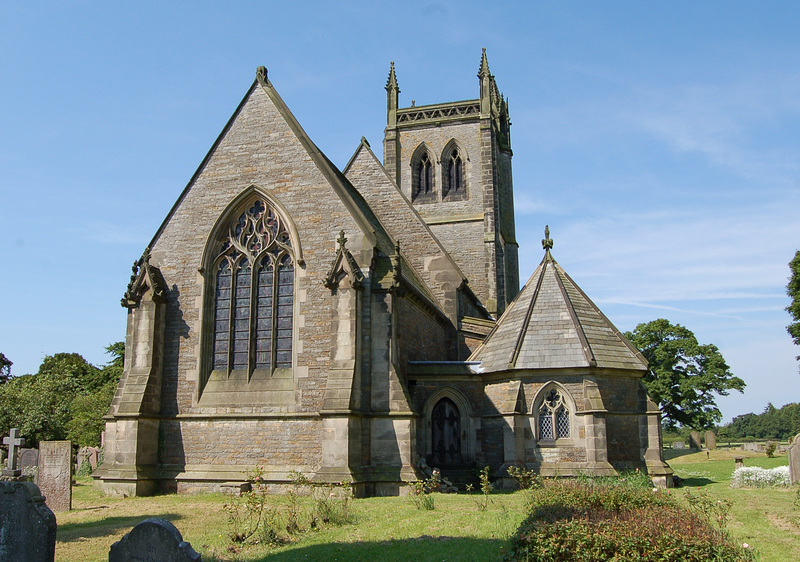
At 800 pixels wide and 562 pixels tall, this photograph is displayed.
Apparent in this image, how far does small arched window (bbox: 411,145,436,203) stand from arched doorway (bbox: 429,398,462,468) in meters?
21.8

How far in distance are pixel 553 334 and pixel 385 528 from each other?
10247 mm

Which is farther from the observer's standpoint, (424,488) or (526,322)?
(526,322)

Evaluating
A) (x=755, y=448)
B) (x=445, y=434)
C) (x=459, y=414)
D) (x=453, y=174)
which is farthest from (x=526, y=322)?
(x=755, y=448)

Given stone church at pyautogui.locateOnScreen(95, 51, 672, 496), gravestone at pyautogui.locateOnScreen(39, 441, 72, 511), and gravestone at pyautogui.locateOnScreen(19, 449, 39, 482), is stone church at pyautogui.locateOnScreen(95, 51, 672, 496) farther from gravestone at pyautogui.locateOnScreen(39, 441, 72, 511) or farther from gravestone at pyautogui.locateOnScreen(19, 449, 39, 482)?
gravestone at pyautogui.locateOnScreen(39, 441, 72, 511)

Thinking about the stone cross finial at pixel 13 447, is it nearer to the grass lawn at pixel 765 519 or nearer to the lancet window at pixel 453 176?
the grass lawn at pixel 765 519

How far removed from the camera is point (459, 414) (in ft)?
68.3

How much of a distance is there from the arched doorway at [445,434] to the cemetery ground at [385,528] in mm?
3294

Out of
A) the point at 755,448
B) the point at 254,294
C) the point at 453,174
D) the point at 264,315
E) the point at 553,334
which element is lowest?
the point at 755,448

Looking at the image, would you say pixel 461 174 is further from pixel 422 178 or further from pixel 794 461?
pixel 794 461

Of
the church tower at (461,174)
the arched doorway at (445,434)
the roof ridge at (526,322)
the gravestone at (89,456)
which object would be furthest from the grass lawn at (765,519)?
the gravestone at (89,456)

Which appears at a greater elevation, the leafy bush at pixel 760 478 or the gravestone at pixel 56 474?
the gravestone at pixel 56 474

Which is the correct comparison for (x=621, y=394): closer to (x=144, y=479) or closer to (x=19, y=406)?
(x=144, y=479)

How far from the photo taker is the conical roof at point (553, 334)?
64.8 ft

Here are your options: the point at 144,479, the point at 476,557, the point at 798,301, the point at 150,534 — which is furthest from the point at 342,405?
the point at 798,301
